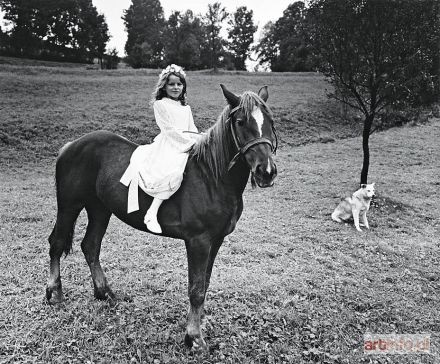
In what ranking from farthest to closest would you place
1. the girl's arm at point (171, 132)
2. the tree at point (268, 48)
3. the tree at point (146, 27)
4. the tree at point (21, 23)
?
the tree at point (268, 48) < the tree at point (146, 27) < the tree at point (21, 23) < the girl's arm at point (171, 132)

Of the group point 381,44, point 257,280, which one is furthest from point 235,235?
point 381,44

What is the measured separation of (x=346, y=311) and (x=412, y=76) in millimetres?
7907

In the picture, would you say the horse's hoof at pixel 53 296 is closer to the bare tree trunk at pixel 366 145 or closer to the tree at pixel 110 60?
the bare tree trunk at pixel 366 145

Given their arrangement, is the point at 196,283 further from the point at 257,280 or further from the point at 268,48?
the point at 268,48

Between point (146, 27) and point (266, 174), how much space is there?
57525mm

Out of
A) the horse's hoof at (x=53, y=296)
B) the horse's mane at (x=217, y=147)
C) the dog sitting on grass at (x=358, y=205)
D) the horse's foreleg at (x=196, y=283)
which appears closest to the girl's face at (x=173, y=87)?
the horse's mane at (x=217, y=147)

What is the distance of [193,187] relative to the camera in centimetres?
361

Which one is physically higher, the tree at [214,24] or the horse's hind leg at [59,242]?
the tree at [214,24]

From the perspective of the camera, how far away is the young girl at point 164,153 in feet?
11.9

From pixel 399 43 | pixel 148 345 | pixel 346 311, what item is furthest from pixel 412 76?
pixel 148 345

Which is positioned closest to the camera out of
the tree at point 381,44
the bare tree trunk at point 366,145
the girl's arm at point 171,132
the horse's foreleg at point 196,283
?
the horse's foreleg at point 196,283

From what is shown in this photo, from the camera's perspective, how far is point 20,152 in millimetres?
14914

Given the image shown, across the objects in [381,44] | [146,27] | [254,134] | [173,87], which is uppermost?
[146,27]

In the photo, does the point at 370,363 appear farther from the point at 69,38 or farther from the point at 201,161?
the point at 69,38
